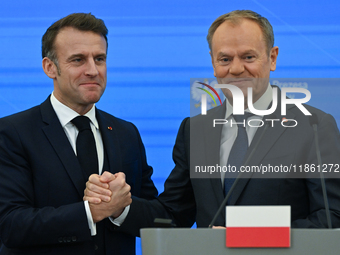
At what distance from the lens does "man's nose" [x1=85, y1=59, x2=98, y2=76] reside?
6.60 feet

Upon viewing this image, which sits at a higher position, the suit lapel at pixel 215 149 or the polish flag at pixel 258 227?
the suit lapel at pixel 215 149

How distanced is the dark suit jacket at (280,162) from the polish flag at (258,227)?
50 centimetres

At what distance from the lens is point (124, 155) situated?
6.81 ft

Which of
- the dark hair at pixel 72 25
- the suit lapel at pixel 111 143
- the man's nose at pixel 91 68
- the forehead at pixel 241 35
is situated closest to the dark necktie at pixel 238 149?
the forehead at pixel 241 35

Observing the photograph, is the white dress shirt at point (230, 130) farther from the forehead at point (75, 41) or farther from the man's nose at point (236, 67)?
the forehead at point (75, 41)

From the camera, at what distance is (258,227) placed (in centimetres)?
108

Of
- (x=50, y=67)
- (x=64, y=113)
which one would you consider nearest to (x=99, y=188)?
(x=64, y=113)

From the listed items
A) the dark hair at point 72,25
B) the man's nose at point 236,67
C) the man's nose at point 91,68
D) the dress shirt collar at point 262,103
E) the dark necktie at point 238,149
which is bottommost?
the dark necktie at point 238,149

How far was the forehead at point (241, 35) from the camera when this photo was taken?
1.78m

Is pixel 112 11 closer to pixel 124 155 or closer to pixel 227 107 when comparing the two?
pixel 124 155

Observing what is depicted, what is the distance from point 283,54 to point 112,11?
1128mm

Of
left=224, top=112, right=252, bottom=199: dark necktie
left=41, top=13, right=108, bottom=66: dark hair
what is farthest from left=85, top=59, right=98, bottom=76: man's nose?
left=224, top=112, right=252, bottom=199: dark necktie

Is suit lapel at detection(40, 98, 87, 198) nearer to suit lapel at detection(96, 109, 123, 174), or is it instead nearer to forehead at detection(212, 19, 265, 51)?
suit lapel at detection(96, 109, 123, 174)

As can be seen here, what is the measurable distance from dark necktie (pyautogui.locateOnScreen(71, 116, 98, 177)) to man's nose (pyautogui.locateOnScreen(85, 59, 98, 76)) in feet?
0.68
